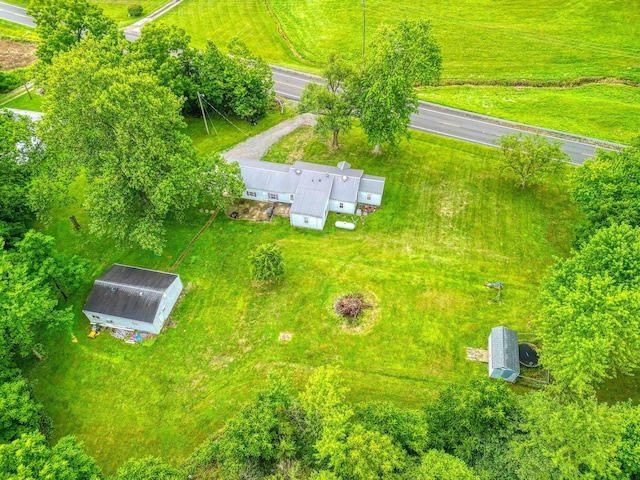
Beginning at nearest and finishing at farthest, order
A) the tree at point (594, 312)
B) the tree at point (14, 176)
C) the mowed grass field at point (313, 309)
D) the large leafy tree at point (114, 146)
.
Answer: the tree at point (594, 312)
the mowed grass field at point (313, 309)
the large leafy tree at point (114, 146)
the tree at point (14, 176)

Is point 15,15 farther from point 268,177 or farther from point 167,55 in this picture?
point 268,177

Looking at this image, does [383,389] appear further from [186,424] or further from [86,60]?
[86,60]

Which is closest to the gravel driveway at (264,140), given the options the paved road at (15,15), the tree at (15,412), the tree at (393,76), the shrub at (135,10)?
the tree at (393,76)

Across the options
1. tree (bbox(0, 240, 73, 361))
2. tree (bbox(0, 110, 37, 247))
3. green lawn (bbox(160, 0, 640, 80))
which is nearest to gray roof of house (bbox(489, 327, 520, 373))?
tree (bbox(0, 240, 73, 361))

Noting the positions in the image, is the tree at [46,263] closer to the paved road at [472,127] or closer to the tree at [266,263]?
the tree at [266,263]

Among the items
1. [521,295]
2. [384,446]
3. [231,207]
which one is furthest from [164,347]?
[521,295]

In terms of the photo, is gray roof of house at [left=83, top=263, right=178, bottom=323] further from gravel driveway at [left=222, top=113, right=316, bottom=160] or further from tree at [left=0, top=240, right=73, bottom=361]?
gravel driveway at [left=222, top=113, right=316, bottom=160]
